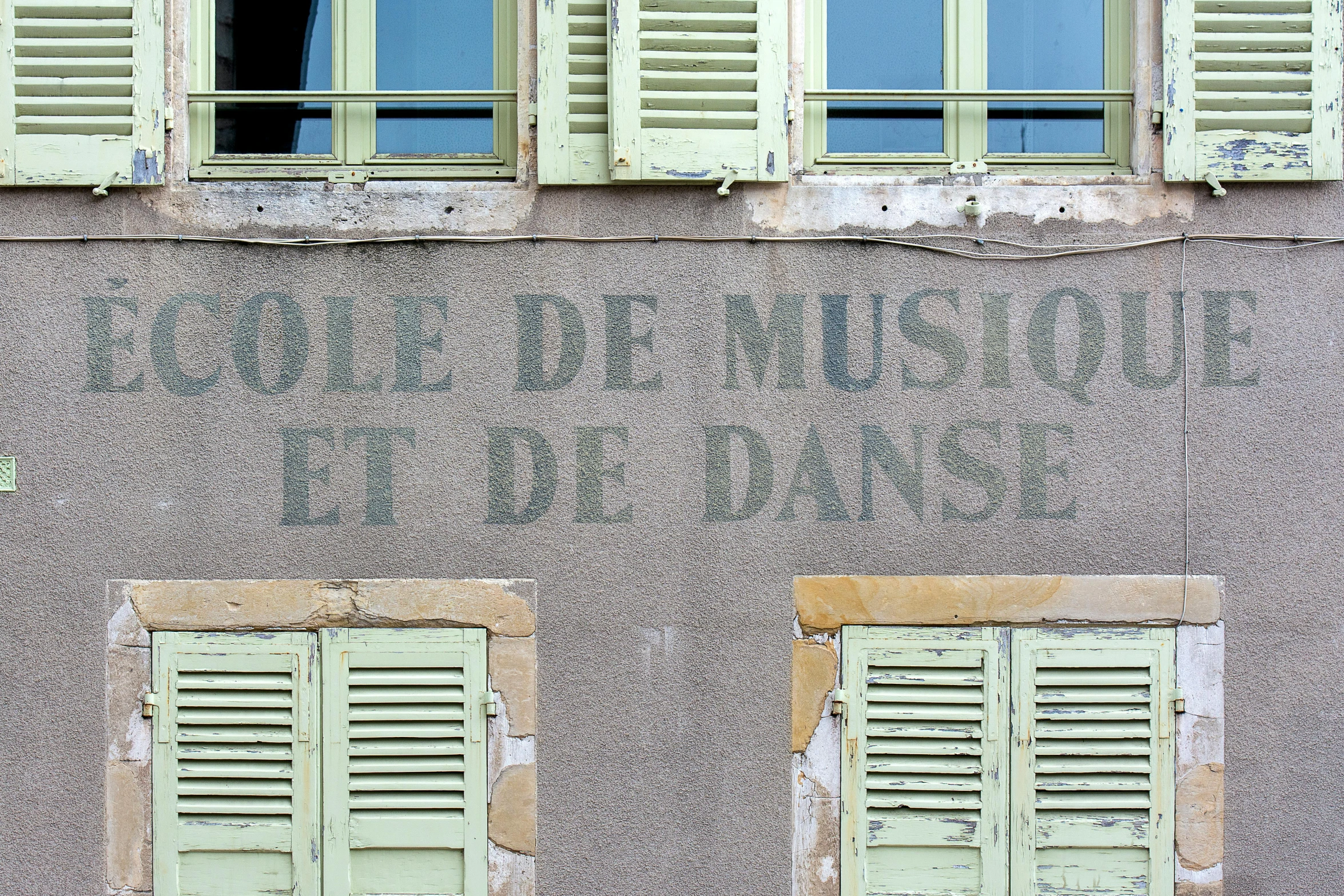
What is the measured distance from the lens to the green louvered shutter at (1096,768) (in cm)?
367

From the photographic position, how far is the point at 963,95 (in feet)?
12.5

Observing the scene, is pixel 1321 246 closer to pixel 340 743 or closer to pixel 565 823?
pixel 565 823

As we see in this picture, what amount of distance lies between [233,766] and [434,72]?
2.64m

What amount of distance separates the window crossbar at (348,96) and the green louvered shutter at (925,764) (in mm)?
2340

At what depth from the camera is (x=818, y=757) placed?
3.69 meters

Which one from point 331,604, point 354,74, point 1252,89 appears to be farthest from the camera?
point 354,74

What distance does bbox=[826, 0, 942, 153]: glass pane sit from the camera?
3.93 m

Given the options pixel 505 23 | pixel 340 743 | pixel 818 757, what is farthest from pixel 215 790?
pixel 505 23

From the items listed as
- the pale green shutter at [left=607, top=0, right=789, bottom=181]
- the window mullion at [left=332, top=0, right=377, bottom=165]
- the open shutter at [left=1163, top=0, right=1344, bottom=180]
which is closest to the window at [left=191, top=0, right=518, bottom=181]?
the window mullion at [left=332, top=0, right=377, bottom=165]

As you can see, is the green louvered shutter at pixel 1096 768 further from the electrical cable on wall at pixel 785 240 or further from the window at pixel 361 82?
the window at pixel 361 82

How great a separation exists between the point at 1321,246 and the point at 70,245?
4.46m

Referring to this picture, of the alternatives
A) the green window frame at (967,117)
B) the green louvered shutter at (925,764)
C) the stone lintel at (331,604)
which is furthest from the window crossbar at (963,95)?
the stone lintel at (331,604)

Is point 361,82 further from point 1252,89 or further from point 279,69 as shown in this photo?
point 1252,89

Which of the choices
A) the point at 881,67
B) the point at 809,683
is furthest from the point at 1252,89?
the point at 809,683
